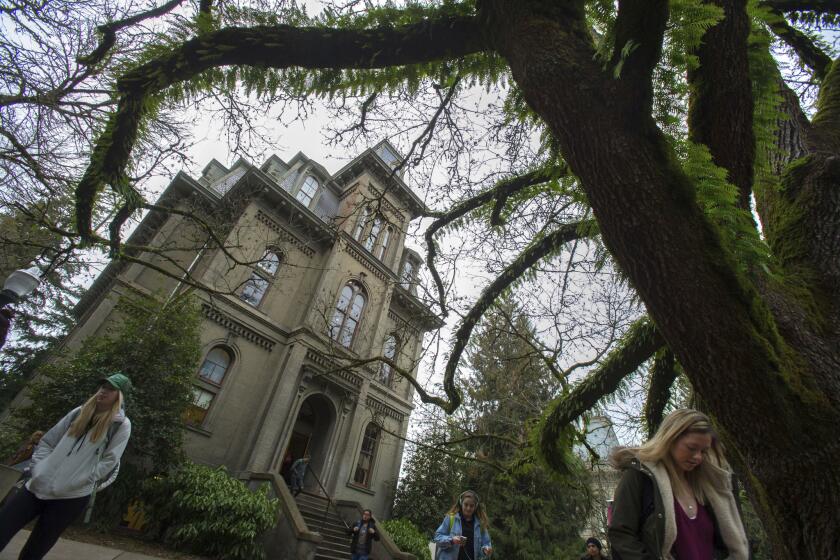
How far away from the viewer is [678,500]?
2047 millimetres

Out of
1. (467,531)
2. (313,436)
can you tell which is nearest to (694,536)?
(467,531)

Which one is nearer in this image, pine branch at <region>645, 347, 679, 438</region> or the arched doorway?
pine branch at <region>645, 347, 679, 438</region>

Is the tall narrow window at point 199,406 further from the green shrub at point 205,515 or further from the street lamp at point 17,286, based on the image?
the street lamp at point 17,286

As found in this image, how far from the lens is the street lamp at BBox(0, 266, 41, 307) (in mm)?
4578

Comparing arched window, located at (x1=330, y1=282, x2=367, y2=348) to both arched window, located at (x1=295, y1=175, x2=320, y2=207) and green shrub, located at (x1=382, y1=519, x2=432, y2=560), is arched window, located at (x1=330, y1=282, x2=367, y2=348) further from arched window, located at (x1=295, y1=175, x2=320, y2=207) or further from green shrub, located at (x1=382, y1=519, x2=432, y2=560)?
green shrub, located at (x1=382, y1=519, x2=432, y2=560)

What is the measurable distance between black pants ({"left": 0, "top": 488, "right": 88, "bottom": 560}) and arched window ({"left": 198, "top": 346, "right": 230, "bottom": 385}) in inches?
424

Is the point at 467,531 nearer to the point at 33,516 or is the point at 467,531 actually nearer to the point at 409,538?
the point at 33,516

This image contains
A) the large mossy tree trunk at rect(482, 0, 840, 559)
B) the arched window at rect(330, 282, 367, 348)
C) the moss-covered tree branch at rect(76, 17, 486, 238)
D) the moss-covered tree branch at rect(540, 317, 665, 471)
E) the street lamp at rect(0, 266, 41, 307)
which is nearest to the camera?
the large mossy tree trunk at rect(482, 0, 840, 559)

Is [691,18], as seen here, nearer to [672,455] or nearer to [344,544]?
[672,455]

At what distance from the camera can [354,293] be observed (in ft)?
57.3

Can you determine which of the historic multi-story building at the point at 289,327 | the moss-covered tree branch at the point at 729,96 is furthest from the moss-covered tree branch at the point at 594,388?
the historic multi-story building at the point at 289,327

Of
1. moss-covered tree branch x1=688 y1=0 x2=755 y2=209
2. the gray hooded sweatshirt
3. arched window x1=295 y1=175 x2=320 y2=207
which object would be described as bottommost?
the gray hooded sweatshirt

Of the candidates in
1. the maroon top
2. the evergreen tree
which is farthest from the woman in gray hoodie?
the evergreen tree

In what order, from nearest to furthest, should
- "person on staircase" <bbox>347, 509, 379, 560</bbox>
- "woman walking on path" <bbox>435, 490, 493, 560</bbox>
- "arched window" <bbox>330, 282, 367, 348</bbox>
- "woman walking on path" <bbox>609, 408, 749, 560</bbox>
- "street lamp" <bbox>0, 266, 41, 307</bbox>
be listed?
1. "woman walking on path" <bbox>609, 408, 749, 560</bbox>
2. "street lamp" <bbox>0, 266, 41, 307</bbox>
3. "woman walking on path" <bbox>435, 490, 493, 560</bbox>
4. "person on staircase" <bbox>347, 509, 379, 560</bbox>
5. "arched window" <bbox>330, 282, 367, 348</bbox>
